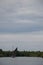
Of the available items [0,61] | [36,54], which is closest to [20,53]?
[36,54]

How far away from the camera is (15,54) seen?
6223mm

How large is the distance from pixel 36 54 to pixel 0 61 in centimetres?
142

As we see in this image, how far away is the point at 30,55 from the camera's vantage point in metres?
7.65

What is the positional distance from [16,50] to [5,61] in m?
2.40

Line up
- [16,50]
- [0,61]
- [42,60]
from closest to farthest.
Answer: [16,50], [0,61], [42,60]

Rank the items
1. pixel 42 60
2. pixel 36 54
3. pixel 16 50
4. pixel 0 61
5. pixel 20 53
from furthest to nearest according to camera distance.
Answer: pixel 42 60, pixel 0 61, pixel 36 54, pixel 20 53, pixel 16 50

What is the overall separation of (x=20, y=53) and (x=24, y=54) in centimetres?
35

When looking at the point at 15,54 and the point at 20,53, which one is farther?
the point at 20,53

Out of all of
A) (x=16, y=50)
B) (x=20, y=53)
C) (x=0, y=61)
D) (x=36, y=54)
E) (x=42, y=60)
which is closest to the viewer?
(x=16, y=50)

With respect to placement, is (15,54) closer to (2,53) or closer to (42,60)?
(2,53)

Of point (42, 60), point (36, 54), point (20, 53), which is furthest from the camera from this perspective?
point (42, 60)

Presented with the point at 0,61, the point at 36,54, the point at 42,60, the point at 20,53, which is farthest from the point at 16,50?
the point at 42,60

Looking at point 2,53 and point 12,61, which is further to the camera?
point 12,61

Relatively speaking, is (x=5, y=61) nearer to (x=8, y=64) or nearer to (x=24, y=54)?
(x=8, y=64)
